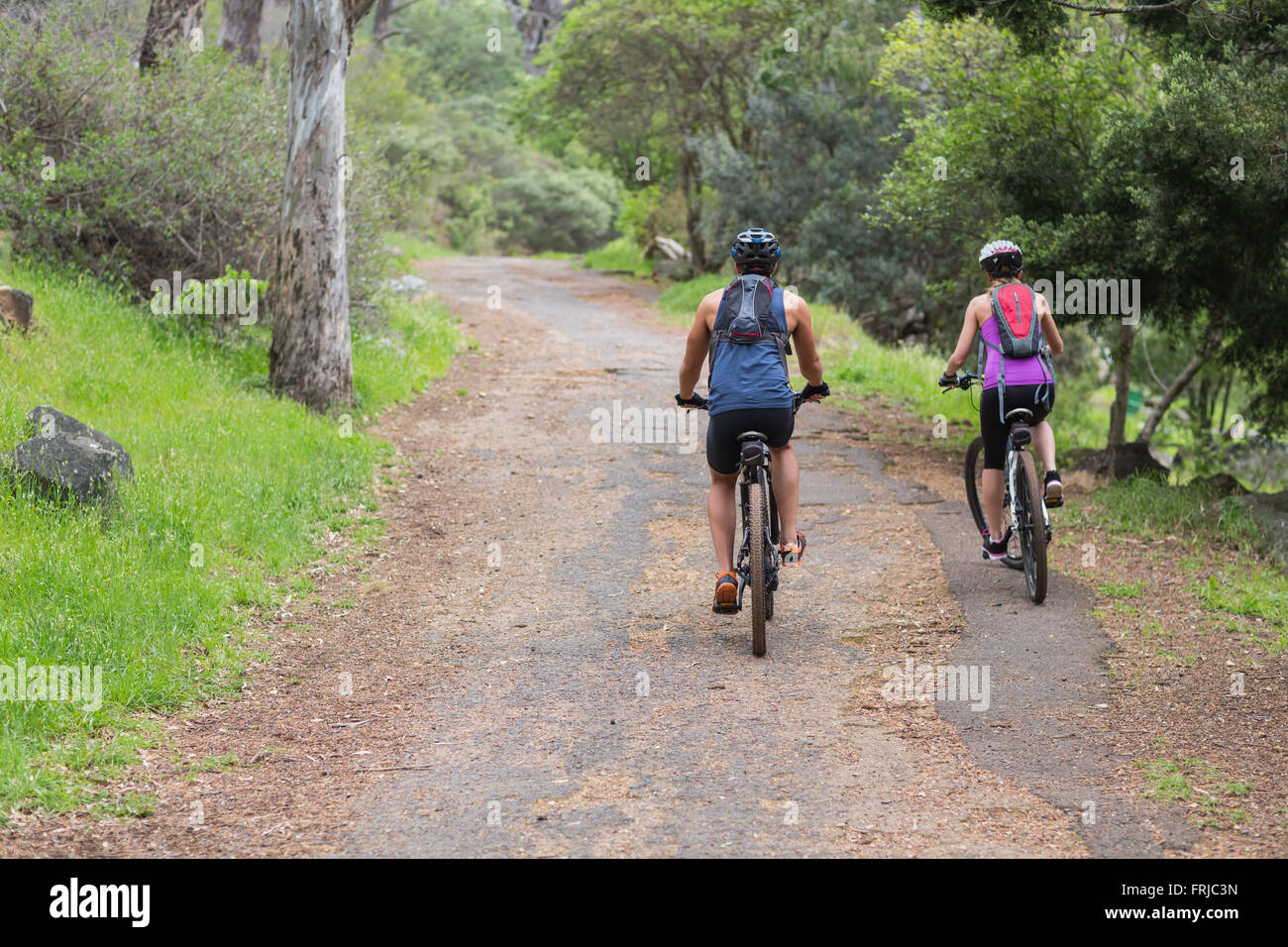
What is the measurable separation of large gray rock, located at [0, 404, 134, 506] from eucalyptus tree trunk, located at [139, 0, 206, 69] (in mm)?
8348

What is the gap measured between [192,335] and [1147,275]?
875cm

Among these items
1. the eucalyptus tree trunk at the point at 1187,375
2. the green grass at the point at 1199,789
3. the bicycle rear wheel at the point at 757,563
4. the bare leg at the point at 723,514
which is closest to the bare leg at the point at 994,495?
the bare leg at the point at 723,514

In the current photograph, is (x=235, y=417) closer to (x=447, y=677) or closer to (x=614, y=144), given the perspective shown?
(x=447, y=677)

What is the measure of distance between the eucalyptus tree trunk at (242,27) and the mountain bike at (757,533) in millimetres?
13553

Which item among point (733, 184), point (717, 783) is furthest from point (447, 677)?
point (733, 184)

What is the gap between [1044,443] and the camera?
24.4 feet

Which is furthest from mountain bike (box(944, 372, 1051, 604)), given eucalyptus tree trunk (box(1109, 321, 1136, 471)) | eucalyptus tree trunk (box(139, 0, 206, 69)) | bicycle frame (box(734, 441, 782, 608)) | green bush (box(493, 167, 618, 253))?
green bush (box(493, 167, 618, 253))

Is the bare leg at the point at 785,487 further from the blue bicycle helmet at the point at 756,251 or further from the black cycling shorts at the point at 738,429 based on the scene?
the blue bicycle helmet at the point at 756,251

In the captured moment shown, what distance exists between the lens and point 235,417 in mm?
10086

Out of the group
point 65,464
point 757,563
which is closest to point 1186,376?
point 757,563

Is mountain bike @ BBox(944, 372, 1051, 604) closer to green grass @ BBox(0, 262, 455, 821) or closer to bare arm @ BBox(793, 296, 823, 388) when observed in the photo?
bare arm @ BBox(793, 296, 823, 388)

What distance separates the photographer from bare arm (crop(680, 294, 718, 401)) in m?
6.41

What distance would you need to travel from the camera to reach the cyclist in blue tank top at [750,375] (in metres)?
6.29

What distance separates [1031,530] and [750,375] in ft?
6.88
